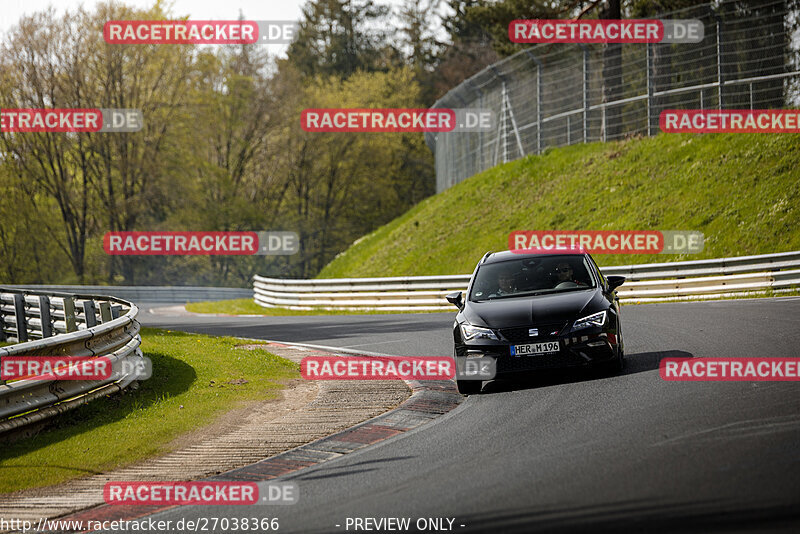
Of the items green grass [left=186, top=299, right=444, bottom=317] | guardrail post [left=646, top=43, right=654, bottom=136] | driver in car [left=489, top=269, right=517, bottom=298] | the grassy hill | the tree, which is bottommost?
green grass [left=186, top=299, right=444, bottom=317]

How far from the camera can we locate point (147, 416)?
29.7 ft

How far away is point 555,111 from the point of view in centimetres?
3195

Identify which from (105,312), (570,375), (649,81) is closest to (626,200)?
(649,81)

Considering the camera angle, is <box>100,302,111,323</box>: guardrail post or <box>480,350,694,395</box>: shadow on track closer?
<box>480,350,694,395</box>: shadow on track

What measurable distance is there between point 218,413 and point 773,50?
21.9 m

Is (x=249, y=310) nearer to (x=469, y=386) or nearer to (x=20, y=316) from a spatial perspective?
(x=20, y=316)

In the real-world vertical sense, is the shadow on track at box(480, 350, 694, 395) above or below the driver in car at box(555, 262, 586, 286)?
below

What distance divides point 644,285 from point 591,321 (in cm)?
1344

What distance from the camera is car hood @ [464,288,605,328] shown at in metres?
9.42

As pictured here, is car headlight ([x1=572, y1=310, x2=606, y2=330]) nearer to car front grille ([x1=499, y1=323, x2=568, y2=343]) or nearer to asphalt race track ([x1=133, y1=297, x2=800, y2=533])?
car front grille ([x1=499, y1=323, x2=568, y2=343])

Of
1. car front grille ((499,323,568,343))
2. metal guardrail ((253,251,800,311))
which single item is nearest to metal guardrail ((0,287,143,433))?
car front grille ((499,323,568,343))

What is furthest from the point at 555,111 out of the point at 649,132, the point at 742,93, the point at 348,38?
the point at 348,38

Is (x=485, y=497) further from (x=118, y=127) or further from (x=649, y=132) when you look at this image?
(x=118, y=127)

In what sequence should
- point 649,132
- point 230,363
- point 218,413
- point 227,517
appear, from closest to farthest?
point 227,517, point 218,413, point 230,363, point 649,132
